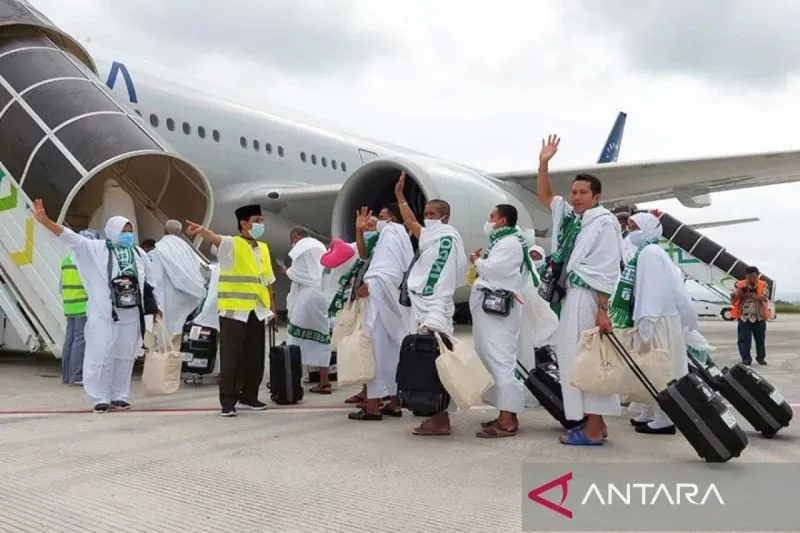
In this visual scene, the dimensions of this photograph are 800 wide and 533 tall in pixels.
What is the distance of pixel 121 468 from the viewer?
3.23 meters

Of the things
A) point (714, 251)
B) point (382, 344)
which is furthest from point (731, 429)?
point (714, 251)

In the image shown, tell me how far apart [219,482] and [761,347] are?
709 centimetres

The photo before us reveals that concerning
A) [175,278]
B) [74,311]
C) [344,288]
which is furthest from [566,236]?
[74,311]

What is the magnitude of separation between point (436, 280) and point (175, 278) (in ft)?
9.80

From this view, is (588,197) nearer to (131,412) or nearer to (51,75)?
(131,412)

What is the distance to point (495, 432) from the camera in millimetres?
4031

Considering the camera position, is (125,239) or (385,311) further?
(125,239)

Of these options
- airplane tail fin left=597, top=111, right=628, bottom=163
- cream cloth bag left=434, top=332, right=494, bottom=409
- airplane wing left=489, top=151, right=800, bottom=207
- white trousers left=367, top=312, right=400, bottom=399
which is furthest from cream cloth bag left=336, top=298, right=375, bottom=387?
airplane tail fin left=597, top=111, right=628, bottom=163

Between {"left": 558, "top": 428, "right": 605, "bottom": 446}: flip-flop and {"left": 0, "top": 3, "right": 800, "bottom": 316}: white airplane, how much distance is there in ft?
13.6

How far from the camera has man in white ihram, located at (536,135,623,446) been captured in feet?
12.6

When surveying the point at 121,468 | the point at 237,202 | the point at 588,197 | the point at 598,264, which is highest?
the point at 237,202

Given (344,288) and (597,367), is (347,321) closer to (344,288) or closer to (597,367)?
(344,288)

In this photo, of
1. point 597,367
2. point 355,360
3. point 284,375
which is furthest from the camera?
point 284,375

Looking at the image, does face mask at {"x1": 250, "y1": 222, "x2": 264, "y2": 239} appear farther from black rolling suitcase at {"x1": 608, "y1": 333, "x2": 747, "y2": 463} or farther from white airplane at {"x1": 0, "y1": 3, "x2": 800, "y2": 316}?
black rolling suitcase at {"x1": 608, "y1": 333, "x2": 747, "y2": 463}
